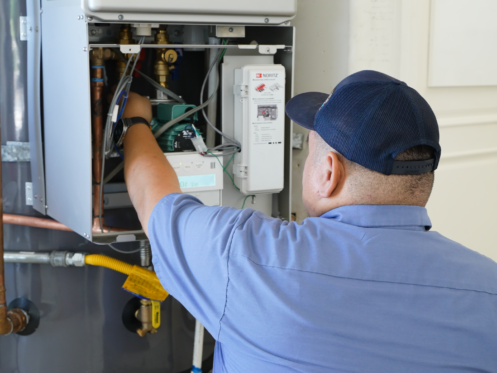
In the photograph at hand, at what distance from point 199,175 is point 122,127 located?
0.72 feet

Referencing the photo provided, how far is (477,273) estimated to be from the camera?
742mm

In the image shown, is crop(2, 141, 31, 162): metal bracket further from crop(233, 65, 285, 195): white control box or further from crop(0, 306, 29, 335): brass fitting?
crop(233, 65, 285, 195): white control box

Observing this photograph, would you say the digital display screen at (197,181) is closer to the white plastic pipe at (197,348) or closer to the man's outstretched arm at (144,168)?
the man's outstretched arm at (144,168)

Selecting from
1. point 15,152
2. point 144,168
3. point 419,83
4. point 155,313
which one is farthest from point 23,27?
point 419,83

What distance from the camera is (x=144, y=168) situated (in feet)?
3.45

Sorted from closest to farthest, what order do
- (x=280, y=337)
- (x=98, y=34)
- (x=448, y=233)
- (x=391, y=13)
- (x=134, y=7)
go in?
(x=280, y=337), (x=134, y=7), (x=98, y=34), (x=391, y=13), (x=448, y=233)

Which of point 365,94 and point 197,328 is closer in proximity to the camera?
point 365,94

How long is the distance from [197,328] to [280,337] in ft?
2.84

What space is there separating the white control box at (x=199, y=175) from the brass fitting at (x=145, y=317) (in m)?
0.42

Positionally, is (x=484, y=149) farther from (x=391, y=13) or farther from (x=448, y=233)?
(x=391, y=13)

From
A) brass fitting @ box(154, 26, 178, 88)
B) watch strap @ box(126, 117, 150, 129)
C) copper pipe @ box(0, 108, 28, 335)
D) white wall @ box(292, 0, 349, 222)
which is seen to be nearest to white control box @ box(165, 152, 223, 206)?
watch strap @ box(126, 117, 150, 129)

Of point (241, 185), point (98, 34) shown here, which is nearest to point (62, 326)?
point (241, 185)

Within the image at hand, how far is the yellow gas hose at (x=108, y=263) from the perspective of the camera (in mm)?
1394

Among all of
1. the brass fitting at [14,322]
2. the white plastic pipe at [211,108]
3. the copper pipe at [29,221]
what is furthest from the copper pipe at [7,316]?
the white plastic pipe at [211,108]
